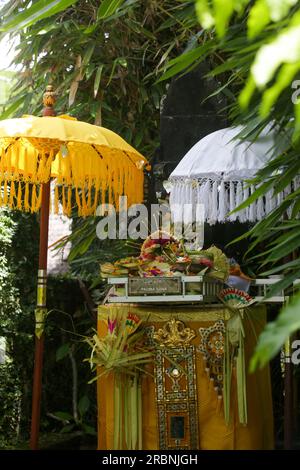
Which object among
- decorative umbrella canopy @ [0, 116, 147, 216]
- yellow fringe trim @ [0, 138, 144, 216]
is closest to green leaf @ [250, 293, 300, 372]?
decorative umbrella canopy @ [0, 116, 147, 216]

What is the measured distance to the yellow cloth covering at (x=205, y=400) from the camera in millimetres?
4156

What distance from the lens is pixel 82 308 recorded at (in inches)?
251

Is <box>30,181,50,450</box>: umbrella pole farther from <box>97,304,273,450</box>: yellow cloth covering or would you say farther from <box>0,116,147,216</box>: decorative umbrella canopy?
<box>97,304,273,450</box>: yellow cloth covering

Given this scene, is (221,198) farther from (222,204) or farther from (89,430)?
(89,430)

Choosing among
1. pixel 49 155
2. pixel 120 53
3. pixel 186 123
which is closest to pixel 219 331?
pixel 49 155

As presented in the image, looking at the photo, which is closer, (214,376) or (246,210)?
(214,376)

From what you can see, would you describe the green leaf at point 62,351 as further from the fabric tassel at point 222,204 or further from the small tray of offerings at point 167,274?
the fabric tassel at point 222,204

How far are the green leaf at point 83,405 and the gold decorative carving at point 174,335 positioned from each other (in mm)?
2004

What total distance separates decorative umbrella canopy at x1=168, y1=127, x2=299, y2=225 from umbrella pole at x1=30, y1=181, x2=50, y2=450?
2.68ft
